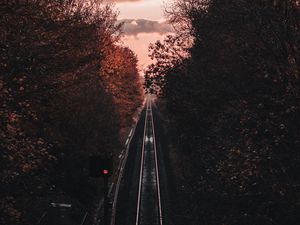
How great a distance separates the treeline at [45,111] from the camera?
Result: 41.9 feet

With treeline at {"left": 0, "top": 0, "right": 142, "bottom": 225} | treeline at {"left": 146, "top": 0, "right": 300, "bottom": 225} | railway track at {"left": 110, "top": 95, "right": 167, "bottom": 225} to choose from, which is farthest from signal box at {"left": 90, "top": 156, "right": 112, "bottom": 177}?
railway track at {"left": 110, "top": 95, "right": 167, "bottom": 225}

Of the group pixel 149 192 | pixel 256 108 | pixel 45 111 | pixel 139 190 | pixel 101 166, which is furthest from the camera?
pixel 139 190

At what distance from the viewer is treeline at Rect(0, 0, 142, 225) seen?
12.8 meters

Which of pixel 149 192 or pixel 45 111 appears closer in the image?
pixel 45 111

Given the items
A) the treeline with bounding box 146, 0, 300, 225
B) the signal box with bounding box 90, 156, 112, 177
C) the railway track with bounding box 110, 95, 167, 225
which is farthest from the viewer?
the railway track with bounding box 110, 95, 167, 225

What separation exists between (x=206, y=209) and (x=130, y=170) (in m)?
20.9

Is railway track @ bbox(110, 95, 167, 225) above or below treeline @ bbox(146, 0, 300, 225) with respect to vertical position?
below

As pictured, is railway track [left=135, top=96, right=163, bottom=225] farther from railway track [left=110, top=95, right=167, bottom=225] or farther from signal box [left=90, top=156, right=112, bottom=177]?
signal box [left=90, top=156, right=112, bottom=177]

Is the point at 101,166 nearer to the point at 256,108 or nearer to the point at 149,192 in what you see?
the point at 256,108

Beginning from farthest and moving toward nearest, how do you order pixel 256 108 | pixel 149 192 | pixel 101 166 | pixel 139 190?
pixel 139 190, pixel 149 192, pixel 101 166, pixel 256 108

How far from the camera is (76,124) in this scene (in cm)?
2570

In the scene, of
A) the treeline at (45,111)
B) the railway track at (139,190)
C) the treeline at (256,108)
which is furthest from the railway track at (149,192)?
the treeline at (256,108)

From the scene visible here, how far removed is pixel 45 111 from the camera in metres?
18.8

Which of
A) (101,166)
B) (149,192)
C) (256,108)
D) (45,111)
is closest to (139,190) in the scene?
(149,192)
